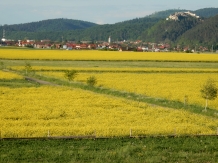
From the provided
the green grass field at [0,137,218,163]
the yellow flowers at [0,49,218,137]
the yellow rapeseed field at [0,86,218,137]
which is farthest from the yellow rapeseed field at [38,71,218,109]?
the green grass field at [0,137,218,163]

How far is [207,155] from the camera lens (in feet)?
61.7

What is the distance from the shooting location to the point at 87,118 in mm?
25484

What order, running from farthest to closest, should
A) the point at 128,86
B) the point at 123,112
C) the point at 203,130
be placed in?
the point at 128,86
the point at 123,112
the point at 203,130

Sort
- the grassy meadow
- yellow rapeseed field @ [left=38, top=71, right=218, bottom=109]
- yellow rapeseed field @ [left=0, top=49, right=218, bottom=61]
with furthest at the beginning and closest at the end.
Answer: yellow rapeseed field @ [left=0, top=49, right=218, bottom=61] < yellow rapeseed field @ [left=38, top=71, right=218, bottom=109] < the grassy meadow

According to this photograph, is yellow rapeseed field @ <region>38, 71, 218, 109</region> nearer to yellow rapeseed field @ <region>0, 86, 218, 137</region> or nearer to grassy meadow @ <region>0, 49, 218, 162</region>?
grassy meadow @ <region>0, 49, 218, 162</region>

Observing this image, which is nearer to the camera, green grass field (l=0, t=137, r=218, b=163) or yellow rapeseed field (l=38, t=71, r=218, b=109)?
green grass field (l=0, t=137, r=218, b=163)

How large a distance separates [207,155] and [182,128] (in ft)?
15.1

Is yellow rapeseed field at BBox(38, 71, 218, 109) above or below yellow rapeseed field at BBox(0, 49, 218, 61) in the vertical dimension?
below

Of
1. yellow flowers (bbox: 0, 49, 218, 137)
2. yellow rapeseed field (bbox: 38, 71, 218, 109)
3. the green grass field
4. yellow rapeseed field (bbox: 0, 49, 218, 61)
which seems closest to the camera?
the green grass field

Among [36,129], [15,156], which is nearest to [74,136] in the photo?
[36,129]

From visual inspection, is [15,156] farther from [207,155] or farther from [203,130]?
[203,130]

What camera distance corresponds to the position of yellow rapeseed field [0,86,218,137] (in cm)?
2202

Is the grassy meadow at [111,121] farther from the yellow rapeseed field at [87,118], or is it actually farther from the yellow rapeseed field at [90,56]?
the yellow rapeseed field at [90,56]

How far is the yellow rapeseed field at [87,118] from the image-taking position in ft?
72.2
